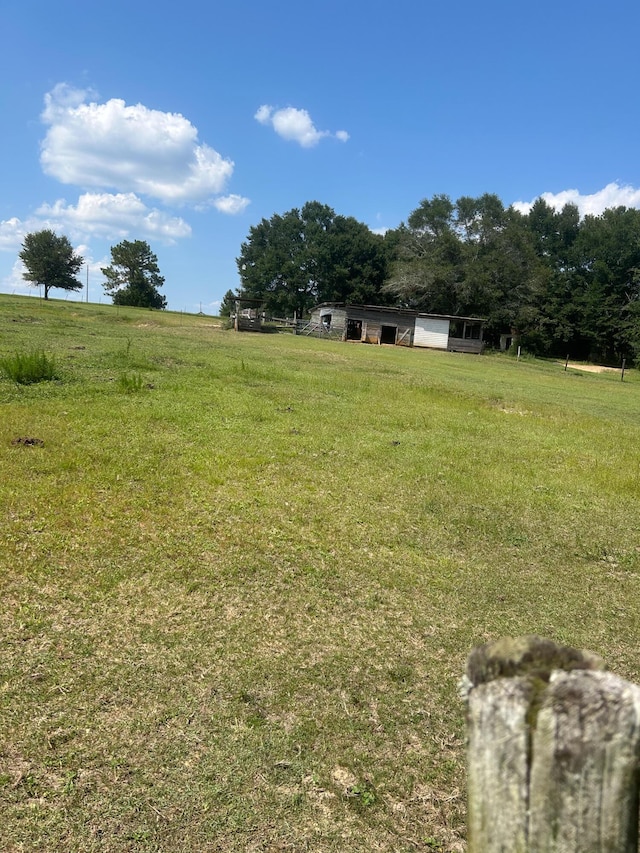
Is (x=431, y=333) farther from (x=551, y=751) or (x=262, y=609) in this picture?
(x=551, y=751)

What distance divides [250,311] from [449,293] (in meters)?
18.5

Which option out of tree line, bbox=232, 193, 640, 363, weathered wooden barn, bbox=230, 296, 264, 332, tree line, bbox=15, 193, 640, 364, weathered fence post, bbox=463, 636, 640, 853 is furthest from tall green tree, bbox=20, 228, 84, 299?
weathered fence post, bbox=463, 636, 640, 853

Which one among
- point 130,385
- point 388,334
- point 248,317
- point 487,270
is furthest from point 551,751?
point 487,270

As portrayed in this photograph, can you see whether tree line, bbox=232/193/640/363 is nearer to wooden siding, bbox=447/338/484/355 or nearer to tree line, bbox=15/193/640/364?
tree line, bbox=15/193/640/364

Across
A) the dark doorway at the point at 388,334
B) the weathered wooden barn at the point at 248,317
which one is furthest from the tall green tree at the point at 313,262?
the dark doorway at the point at 388,334

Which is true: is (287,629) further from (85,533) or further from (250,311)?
(250,311)

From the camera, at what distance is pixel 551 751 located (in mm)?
917

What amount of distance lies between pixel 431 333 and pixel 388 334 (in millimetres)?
3583

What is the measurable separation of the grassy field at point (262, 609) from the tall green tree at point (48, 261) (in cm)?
6132

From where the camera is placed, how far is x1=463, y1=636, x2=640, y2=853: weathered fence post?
0.89 m

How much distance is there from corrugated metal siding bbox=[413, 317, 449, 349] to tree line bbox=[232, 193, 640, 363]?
5407 mm

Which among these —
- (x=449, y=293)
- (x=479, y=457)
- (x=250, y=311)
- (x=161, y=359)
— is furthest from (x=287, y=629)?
(x=449, y=293)

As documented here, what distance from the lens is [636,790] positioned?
92cm

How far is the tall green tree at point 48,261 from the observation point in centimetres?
6112
